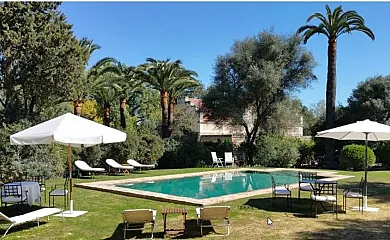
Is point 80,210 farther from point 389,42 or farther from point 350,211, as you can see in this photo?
point 389,42

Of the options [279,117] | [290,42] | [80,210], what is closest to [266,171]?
[279,117]

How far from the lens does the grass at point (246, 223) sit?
768 cm

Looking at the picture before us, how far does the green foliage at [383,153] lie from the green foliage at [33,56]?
2018 cm

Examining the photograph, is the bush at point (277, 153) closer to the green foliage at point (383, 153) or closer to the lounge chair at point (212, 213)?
the green foliage at point (383, 153)

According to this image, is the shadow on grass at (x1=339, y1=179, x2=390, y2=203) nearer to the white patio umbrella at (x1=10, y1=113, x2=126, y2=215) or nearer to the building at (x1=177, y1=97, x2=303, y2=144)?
the white patio umbrella at (x1=10, y1=113, x2=126, y2=215)

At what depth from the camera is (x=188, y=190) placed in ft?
52.5

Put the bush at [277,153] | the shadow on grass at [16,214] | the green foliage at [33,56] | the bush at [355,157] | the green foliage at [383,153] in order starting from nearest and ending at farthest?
1. the shadow on grass at [16,214]
2. the green foliage at [33,56]
3. the bush at [355,157]
4. the green foliage at [383,153]
5. the bush at [277,153]

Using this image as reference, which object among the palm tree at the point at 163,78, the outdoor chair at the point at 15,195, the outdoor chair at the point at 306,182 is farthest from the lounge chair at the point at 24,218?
the palm tree at the point at 163,78

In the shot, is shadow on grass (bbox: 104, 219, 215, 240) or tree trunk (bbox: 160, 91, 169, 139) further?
tree trunk (bbox: 160, 91, 169, 139)

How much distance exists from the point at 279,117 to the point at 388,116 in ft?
30.3

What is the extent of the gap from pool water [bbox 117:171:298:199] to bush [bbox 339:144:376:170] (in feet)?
13.4

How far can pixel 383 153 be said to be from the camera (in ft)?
83.5

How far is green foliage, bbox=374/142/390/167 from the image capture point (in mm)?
25219

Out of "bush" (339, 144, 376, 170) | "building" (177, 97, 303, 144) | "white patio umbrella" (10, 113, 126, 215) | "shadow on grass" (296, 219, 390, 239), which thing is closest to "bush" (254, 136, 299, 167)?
"bush" (339, 144, 376, 170)
